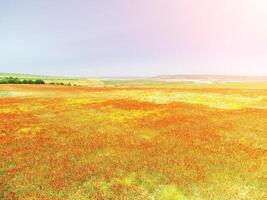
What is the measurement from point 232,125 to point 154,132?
6.69m

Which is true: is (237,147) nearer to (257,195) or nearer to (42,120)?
(257,195)

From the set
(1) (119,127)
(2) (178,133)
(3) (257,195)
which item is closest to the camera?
(3) (257,195)

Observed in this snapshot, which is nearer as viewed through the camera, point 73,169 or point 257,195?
point 257,195

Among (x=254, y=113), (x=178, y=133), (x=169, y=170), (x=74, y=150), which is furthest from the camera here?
(x=254, y=113)

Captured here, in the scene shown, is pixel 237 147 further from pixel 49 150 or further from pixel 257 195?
pixel 49 150

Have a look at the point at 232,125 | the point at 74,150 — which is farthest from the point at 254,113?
the point at 74,150

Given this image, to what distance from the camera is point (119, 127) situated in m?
17.8

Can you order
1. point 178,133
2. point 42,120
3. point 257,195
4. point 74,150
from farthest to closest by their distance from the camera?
point 42,120 < point 178,133 < point 74,150 < point 257,195

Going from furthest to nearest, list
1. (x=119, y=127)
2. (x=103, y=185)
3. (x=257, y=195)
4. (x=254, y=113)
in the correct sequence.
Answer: (x=254, y=113), (x=119, y=127), (x=103, y=185), (x=257, y=195)

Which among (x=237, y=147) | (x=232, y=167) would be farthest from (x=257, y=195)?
(x=237, y=147)

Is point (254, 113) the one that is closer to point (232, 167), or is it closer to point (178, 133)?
point (178, 133)

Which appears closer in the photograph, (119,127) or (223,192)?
(223,192)

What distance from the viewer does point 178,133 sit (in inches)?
621

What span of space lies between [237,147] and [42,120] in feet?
51.4
